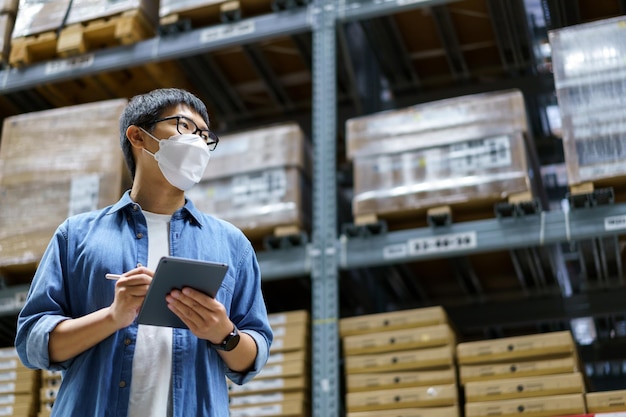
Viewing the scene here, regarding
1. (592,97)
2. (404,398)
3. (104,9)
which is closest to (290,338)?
(404,398)

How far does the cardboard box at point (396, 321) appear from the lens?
4844 millimetres

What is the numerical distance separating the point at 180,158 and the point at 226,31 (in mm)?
3789

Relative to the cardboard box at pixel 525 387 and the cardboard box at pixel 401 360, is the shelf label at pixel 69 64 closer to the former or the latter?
the cardboard box at pixel 401 360

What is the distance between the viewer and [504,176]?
4848mm

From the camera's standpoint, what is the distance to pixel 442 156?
5031 mm

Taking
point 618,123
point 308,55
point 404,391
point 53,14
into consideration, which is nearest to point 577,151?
point 618,123

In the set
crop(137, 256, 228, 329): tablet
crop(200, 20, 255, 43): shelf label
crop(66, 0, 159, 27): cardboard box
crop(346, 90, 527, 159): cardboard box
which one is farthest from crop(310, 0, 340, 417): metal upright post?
crop(137, 256, 228, 329): tablet

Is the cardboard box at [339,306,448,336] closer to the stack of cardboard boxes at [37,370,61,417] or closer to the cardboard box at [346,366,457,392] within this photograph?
the cardboard box at [346,366,457,392]

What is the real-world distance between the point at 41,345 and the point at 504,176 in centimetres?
335

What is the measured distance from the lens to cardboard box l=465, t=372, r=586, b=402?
434 centimetres

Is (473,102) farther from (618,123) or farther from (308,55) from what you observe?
(308,55)

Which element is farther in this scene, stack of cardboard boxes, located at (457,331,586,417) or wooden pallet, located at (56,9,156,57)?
wooden pallet, located at (56,9,156,57)

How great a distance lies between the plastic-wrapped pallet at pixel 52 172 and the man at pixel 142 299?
3179 mm

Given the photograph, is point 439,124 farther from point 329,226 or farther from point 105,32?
point 105,32
